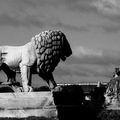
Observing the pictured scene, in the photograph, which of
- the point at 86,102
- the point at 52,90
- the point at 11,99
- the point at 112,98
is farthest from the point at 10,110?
the point at 112,98

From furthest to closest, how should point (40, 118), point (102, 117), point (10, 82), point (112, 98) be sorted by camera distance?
point (112, 98)
point (10, 82)
point (102, 117)
point (40, 118)

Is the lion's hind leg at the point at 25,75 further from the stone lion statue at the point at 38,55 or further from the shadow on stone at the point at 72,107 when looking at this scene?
the shadow on stone at the point at 72,107

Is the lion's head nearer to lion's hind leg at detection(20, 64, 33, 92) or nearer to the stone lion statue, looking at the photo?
the stone lion statue

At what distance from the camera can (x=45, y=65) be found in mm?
21188

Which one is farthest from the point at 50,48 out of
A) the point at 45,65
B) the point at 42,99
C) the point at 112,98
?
the point at 112,98

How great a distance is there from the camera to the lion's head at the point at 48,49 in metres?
21.0

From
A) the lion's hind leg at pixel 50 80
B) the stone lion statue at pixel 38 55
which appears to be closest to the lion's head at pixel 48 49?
the stone lion statue at pixel 38 55

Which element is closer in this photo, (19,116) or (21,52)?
(19,116)

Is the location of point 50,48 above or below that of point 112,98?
above

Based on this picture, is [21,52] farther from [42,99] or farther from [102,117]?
[102,117]

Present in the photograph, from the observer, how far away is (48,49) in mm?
21000

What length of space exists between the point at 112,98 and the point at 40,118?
8.18 m

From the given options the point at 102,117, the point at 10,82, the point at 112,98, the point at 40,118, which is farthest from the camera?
the point at 112,98

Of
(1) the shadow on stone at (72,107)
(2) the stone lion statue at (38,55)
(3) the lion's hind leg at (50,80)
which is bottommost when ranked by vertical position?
(1) the shadow on stone at (72,107)
